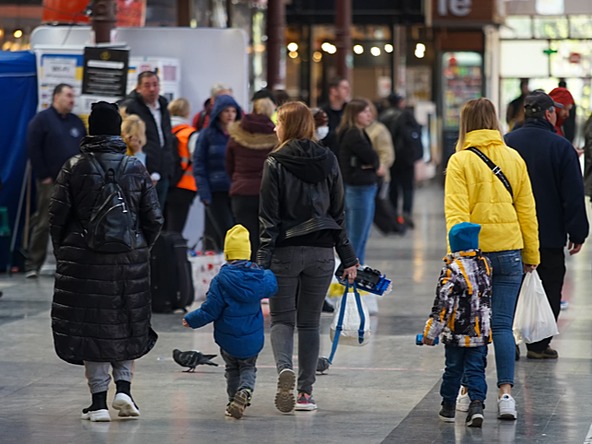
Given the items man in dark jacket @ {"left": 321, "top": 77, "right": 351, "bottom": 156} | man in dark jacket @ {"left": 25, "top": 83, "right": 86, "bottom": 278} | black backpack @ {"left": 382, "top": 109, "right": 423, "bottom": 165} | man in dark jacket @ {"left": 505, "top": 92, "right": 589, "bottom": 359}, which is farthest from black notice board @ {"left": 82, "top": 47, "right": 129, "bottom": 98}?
black backpack @ {"left": 382, "top": 109, "right": 423, "bottom": 165}

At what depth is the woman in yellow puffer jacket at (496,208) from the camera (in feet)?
27.2

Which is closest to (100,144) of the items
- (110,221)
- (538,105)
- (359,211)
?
(110,221)

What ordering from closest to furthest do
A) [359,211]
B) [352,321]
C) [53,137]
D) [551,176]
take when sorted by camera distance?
[352,321] → [551,176] → [359,211] → [53,137]

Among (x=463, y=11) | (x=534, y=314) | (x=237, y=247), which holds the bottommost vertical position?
(x=534, y=314)

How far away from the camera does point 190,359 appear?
9797 mm

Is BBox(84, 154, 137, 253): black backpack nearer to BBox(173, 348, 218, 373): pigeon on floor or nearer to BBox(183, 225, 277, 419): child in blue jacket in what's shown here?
BBox(183, 225, 277, 419): child in blue jacket

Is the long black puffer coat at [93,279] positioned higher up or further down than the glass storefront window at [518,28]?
further down

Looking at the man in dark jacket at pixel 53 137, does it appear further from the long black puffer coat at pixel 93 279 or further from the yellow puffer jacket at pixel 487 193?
the yellow puffer jacket at pixel 487 193

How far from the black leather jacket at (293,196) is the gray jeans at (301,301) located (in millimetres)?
117

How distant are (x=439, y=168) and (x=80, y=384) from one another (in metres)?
26.1

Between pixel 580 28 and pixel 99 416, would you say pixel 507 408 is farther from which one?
pixel 580 28

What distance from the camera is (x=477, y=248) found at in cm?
796

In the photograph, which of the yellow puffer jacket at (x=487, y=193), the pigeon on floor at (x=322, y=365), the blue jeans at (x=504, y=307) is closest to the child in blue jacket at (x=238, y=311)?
the yellow puffer jacket at (x=487, y=193)

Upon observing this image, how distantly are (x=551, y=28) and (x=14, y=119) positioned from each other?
2669 centimetres
